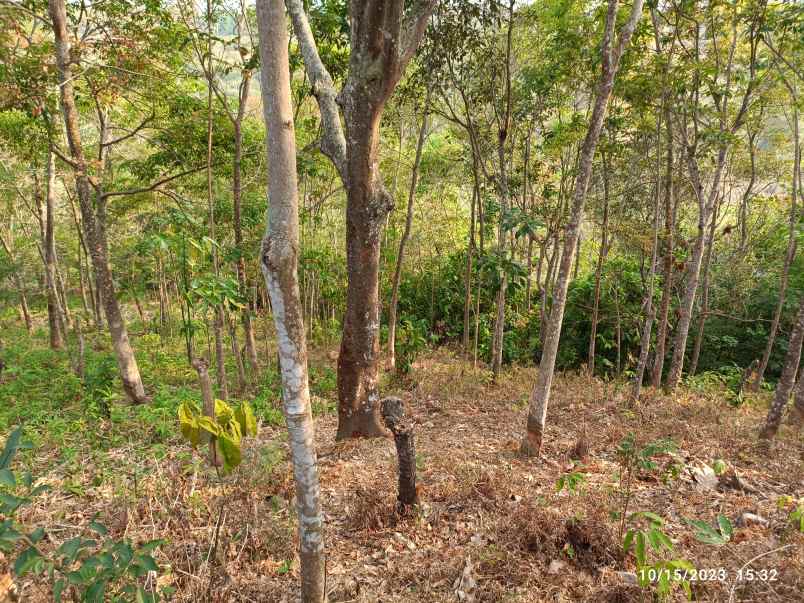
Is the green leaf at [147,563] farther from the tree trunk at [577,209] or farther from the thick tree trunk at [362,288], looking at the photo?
the tree trunk at [577,209]

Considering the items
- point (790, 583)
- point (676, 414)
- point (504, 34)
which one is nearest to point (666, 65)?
point (504, 34)

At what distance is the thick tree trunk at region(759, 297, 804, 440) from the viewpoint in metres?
4.95

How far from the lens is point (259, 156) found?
804 centimetres

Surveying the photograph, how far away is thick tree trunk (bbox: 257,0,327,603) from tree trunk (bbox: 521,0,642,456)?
2.75 m

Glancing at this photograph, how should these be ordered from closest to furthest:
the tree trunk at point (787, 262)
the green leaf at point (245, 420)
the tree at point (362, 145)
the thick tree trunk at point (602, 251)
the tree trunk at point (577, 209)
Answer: the green leaf at point (245, 420), the tree trunk at point (577, 209), the tree at point (362, 145), the tree trunk at point (787, 262), the thick tree trunk at point (602, 251)

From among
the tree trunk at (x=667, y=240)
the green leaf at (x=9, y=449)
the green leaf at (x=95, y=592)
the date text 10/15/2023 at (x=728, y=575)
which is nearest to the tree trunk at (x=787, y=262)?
the tree trunk at (x=667, y=240)

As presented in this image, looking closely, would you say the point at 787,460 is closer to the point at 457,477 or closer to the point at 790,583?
the point at 790,583

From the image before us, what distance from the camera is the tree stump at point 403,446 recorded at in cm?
350

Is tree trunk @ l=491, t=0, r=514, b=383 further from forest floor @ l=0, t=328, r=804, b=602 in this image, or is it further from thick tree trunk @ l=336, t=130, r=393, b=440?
thick tree trunk @ l=336, t=130, r=393, b=440

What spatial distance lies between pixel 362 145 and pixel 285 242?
9.23ft

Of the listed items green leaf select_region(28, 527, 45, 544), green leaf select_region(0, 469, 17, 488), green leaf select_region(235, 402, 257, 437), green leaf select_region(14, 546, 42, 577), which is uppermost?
green leaf select_region(0, 469, 17, 488)

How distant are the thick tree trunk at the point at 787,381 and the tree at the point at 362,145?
4433 mm

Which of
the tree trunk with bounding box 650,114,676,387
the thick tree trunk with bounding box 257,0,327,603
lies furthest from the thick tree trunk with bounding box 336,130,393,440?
the tree trunk with bounding box 650,114,676,387

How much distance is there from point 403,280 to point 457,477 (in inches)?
354
